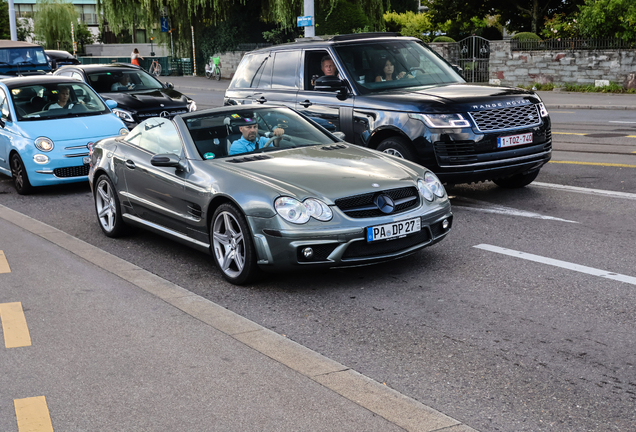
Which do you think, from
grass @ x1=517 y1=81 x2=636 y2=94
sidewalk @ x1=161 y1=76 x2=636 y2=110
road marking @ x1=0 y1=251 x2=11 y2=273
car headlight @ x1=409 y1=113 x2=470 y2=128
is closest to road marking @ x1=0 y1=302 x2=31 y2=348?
road marking @ x1=0 y1=251 x2=11 y2=273

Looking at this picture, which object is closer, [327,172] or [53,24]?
[327,172]

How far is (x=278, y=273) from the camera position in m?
6.55

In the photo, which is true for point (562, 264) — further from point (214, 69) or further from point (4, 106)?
Answer: point (214, 69)

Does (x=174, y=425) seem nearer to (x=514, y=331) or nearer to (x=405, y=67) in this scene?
(x=514, y=331)

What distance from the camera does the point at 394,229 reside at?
19.9 feet

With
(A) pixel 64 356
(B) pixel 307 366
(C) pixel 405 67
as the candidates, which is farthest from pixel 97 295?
(C) pixel 405 67

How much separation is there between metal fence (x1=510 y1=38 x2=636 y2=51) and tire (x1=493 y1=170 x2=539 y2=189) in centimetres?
1743

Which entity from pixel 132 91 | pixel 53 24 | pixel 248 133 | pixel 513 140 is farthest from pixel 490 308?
pixel 53 24

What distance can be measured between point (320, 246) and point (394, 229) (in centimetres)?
60

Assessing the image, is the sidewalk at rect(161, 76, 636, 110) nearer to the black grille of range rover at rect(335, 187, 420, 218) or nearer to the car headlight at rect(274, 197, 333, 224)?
the black grille of range rover at rect(335, 187, 420, 218)

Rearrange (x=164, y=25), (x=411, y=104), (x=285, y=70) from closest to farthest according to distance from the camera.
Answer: (x=411, y=104)
(x=285, y=70)
(x=164, y=25)

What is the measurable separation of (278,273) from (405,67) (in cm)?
438

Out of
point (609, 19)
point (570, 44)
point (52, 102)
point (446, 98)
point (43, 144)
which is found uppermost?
point (609, 19)

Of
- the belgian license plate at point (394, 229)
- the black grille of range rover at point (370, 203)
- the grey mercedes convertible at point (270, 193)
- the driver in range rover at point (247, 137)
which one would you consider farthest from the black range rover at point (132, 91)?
the belgian license plate at point (394, 229)
